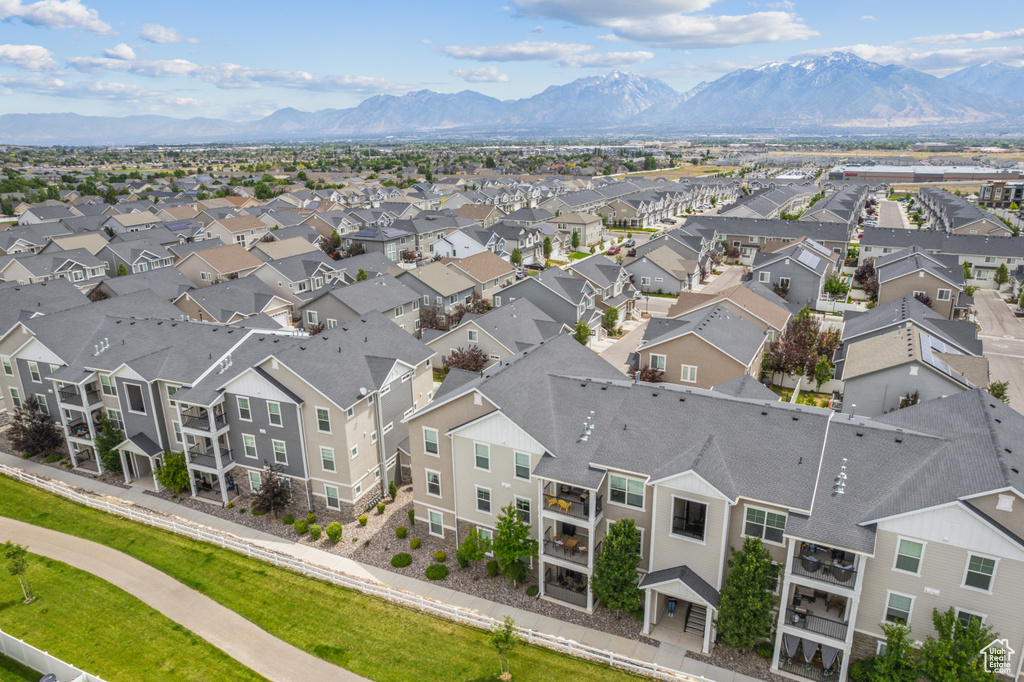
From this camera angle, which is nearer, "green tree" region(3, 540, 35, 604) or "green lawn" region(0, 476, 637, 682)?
"green lawn" region(0, 476, 637, 682)

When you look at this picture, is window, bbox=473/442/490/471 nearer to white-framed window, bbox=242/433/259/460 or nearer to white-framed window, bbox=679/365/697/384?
white-framed window, bbox=242/433/259/460

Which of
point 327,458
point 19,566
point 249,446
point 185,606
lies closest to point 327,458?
point 327,458

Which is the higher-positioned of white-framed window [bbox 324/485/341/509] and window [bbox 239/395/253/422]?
window [bbox 239/395/253/422]

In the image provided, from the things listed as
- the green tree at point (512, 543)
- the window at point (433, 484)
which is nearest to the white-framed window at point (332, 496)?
the window at point (433, 484)

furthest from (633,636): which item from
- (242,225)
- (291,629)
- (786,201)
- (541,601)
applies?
(786,201)

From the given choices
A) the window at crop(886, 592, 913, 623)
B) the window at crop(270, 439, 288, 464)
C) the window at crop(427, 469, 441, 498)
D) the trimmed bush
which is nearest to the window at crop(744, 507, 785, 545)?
the window at crop(886, 592, 913, 623)

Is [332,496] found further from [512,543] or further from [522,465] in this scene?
[522,465]

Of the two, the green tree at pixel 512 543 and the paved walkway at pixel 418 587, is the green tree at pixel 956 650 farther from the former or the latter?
the green tree at pixel 512 543
